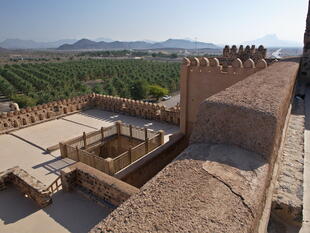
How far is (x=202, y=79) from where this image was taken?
800 centimetres

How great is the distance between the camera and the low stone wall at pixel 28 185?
22.8 ft

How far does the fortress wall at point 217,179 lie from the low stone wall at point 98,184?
3.39m

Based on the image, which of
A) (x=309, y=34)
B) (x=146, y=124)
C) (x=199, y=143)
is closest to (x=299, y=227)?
(x=199, y=143)

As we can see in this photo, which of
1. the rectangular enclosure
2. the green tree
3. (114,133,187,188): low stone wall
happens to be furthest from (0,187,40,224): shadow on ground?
the green tree

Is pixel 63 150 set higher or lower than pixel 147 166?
lower

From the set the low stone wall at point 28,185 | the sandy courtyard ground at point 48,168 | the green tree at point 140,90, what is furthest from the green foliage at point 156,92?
the low stone wall at point 28,185

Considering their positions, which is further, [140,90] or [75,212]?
[140,90]

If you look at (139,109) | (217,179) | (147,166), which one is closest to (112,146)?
(139,109)

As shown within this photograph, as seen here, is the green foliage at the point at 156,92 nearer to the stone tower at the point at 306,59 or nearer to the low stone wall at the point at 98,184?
the stone tower at the point at 306,59

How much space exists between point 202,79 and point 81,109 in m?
12.7

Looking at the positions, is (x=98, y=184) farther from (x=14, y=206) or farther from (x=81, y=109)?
(x=81, y=109)

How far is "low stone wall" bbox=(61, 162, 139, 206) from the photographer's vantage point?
5.62 metres

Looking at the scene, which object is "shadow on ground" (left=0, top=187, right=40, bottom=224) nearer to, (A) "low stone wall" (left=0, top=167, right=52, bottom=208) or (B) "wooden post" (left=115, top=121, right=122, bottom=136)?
(A) "low stone wall" (left=0, top=167, right=52, bottom=208)

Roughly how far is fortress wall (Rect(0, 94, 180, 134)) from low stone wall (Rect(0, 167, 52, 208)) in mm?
7431
